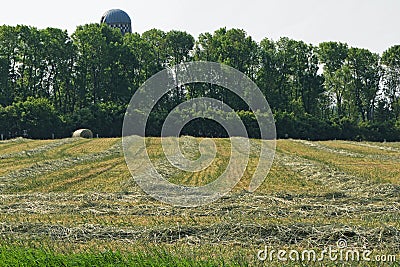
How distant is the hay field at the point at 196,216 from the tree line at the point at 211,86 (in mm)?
40339

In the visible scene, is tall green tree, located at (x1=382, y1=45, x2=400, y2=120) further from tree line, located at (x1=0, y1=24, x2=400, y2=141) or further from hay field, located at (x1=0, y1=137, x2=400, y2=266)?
hay field, located at (x1=0, y1=137, x2=400, y2=266)

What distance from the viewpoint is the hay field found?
36.2ft

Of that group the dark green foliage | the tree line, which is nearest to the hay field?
the dark green foliage

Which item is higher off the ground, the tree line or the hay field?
the tree line

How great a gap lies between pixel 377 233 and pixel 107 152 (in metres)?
27.2

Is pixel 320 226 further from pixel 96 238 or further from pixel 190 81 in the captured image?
pixel 190 81

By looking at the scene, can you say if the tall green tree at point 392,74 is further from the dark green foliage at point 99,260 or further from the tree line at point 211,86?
the dark green foliage at point 99,260

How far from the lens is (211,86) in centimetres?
7281

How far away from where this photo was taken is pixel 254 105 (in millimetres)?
67938

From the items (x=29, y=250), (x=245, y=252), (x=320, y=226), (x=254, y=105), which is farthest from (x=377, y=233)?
(x=254, y=105)

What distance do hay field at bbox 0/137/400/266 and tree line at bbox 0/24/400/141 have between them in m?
40.3

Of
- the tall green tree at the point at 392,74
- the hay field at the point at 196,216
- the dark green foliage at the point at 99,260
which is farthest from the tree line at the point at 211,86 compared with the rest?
the dark green foliage at the point at 99,260

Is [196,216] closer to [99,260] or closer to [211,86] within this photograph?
[99,260]

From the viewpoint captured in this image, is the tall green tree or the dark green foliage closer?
the dark green foliage
